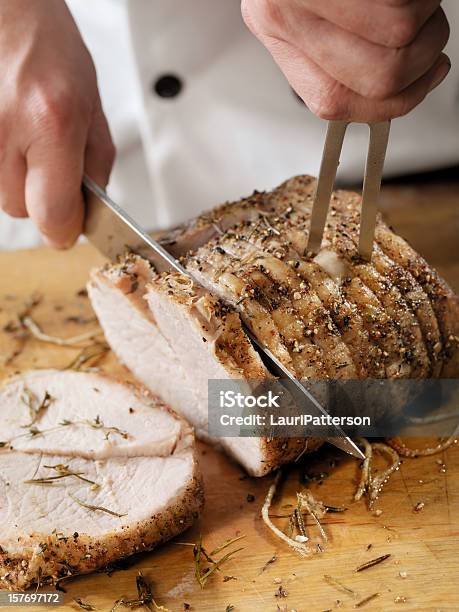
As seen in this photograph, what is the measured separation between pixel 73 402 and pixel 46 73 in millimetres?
1324

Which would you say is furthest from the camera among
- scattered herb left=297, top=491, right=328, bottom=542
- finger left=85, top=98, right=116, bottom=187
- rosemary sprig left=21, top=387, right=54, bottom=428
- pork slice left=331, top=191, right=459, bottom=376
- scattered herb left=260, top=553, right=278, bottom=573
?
finger left=85, top=98, right=116, bottom=187

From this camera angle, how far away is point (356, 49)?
2.05m

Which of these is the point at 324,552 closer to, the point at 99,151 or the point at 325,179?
the point at 325,179

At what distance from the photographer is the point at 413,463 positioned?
9.98 ft

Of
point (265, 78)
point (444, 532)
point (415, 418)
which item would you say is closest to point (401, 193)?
point (265, 78)

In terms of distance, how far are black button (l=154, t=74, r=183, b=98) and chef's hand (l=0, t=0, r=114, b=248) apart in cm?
104

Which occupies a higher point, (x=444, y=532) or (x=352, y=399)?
(x=352, y=399)

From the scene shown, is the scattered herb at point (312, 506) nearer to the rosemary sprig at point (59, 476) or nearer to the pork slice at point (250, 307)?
the pork slice at point (250, 307)

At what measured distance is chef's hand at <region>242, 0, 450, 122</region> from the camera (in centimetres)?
197

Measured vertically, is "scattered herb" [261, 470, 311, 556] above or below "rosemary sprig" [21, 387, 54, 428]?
below

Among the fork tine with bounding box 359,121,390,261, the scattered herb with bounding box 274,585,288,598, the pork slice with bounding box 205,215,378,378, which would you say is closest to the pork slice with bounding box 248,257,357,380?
the pork slice with bounding box 205,215,378,378

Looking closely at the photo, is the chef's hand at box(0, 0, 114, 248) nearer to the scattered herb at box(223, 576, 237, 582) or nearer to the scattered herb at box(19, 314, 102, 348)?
the scattered herb at box(19, 314, 102, 348)

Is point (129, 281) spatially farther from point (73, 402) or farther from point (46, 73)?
point (46, 73)

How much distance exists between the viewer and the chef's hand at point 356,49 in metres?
1.97
